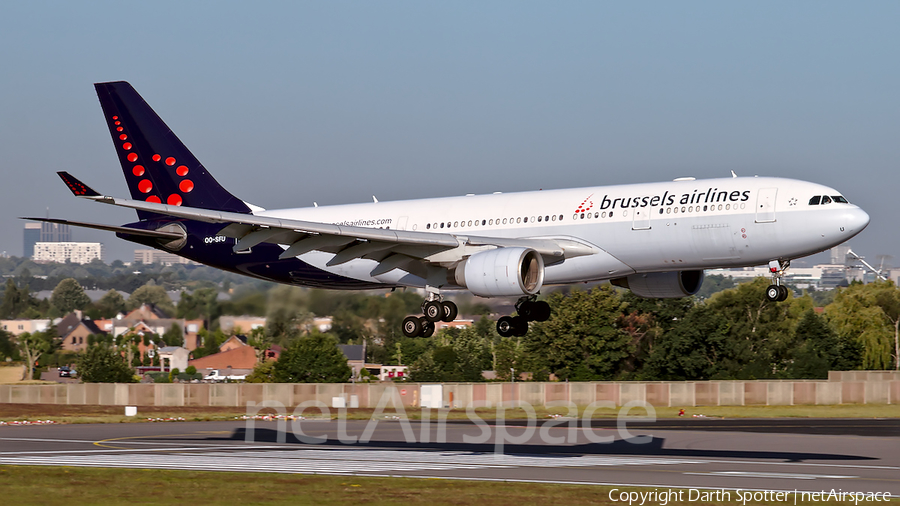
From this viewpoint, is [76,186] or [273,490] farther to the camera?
[76,186]

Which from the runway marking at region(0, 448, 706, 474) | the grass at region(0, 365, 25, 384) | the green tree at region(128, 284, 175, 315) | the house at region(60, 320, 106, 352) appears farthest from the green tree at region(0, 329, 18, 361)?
the runway marking at region(0, 448, 706, 474)

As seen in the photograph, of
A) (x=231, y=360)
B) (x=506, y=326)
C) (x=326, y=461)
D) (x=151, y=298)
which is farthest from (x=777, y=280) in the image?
(x=231, y=360)

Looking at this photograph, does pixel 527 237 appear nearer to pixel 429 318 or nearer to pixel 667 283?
pixel 429 318

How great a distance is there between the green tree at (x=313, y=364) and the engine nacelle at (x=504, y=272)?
4386 centimetres

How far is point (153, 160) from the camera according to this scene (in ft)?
155

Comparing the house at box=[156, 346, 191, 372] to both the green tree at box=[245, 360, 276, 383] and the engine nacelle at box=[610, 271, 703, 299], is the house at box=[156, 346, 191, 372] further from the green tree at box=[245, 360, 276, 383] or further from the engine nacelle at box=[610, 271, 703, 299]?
the engine nacelle at box=[610, 271, 703, 299]

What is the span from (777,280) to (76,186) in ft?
75.0

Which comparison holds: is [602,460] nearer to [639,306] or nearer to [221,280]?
[221,280]

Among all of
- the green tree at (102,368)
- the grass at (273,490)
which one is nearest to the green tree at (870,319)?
the green tree at (102,368)

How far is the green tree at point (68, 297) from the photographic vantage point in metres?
102

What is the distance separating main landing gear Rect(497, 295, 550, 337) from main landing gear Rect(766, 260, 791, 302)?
8719 millimetres

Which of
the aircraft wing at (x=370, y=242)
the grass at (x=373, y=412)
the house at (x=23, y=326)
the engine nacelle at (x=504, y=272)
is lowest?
the grass at (x=373, y=412)

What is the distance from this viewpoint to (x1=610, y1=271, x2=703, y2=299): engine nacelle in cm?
4012

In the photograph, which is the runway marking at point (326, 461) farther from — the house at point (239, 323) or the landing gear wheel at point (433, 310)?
the house at point (239, 323)
